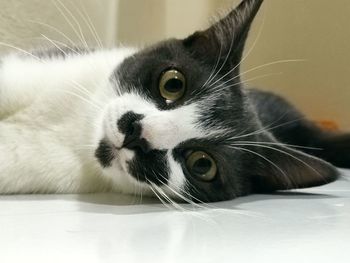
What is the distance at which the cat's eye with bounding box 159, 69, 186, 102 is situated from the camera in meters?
1.19

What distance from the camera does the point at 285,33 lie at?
2.67 m

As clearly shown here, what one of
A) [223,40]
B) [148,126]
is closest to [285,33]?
[223,40]

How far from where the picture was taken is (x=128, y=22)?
9.19 ft

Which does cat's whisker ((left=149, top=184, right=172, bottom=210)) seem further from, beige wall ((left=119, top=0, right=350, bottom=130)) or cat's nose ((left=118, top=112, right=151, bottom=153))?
beige wall ((left=119, top=0, right=350, bottom=130))

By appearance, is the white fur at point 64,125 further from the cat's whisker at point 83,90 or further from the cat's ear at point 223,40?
the cat's ear at point 223,40

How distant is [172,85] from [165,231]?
386 millimetres

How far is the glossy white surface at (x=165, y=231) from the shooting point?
30.7 inches

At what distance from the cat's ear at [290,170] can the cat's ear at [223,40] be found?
0.27 metres

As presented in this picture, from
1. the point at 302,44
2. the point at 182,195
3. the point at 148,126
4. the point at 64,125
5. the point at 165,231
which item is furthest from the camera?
the point at 302,44

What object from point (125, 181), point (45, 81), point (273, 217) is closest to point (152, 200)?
point (125, 181)

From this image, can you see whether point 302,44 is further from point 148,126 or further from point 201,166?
point 148,126

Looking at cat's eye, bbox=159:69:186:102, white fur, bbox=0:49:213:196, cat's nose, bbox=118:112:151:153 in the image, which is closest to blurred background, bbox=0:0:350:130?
white fur, bbox=0:49:213:196

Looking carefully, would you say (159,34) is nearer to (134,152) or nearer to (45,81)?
(45,81)

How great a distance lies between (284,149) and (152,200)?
0.38 m
